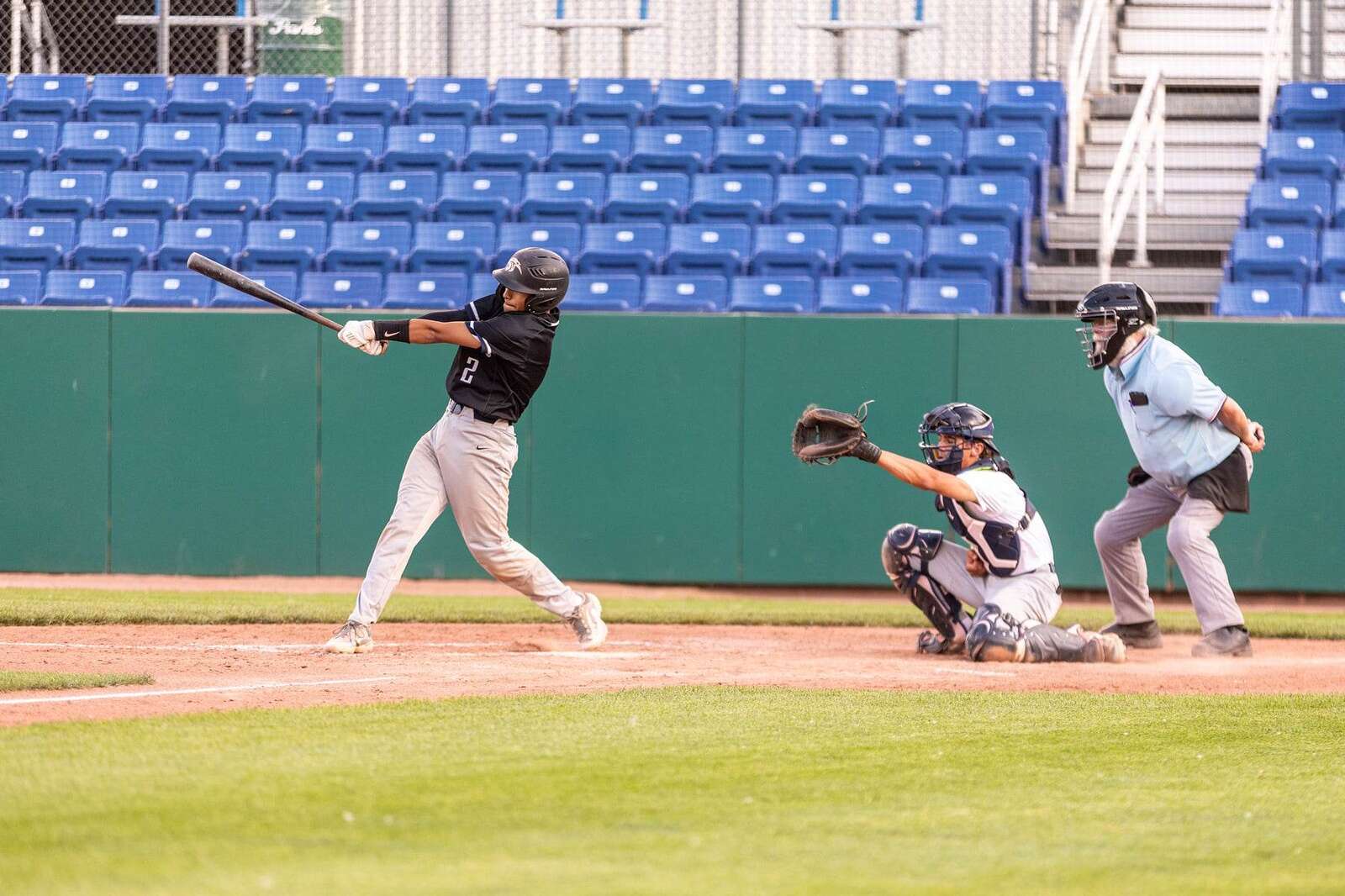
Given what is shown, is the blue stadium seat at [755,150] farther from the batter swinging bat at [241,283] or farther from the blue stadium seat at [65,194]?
the batter swinging bat at [241,283]

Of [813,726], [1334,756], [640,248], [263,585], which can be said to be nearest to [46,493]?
[263,585]

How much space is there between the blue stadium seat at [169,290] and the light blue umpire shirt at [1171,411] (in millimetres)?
8575

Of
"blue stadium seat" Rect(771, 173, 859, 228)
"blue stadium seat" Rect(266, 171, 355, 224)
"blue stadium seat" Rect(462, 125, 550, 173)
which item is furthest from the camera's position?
"blue stadium seat" Rect(462, 125, 550, 173)

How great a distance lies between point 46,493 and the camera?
41.8 feet

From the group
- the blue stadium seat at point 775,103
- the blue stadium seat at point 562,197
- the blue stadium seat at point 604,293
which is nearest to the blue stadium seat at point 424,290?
the blue stadium seat at point 604,293

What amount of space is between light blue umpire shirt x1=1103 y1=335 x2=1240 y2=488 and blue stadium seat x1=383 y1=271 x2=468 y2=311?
6.86 metres

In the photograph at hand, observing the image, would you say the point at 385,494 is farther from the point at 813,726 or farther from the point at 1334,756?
the point at 1334,756

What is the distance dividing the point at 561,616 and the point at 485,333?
60.0 inches

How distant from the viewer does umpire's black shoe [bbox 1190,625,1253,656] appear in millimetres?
8938

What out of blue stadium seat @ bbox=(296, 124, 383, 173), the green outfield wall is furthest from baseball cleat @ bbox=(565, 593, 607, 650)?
blue stadium seat @ bbox=(296, 124, 383, 173)

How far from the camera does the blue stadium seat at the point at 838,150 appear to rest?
54.1 ft

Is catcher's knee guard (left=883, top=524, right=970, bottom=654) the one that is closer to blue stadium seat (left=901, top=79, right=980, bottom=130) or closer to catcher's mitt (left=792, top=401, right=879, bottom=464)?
catcher's mitt (left=792, top=401, right=879, bottom=464)

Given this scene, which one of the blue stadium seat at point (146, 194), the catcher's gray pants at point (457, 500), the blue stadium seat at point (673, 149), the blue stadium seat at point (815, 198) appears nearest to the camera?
the catcher's gray pants at point (457, 500)

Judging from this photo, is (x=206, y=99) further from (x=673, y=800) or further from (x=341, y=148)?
(x=673, y=800)
